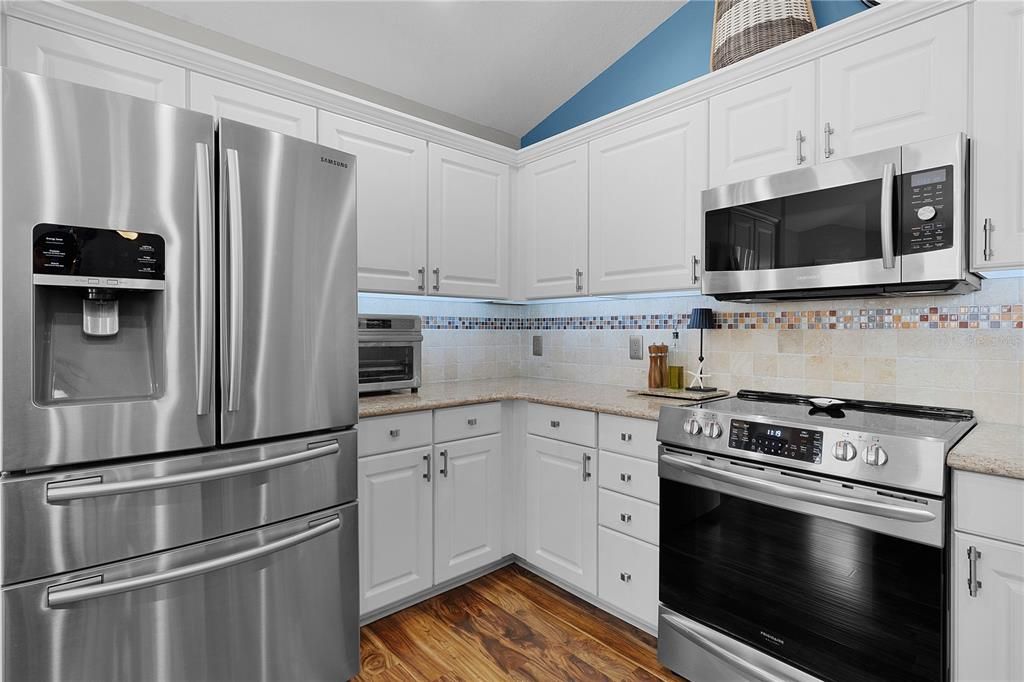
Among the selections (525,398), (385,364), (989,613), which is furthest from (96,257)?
(989,613)

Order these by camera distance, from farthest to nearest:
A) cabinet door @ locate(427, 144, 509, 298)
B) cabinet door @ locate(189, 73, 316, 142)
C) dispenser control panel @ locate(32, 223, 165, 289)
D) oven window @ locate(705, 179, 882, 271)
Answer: cabinet door @ locate(427, 144, 509, 298) → cabinet door @ locate(189, 73, 316, 142) → oven window @ locate(705, 179, 882, 271) → dispenser control panel @ locate(32, 223, 165, 289)

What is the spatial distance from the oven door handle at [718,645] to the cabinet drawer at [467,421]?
1089 millimetres

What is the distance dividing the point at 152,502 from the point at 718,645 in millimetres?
1781

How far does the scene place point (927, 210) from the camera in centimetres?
162

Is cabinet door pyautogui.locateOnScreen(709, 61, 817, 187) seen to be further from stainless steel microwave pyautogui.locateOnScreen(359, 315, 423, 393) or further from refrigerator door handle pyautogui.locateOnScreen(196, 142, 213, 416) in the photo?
refrigerator door handle pyautogui.locateOnScreen(196, 142, 213, 416)

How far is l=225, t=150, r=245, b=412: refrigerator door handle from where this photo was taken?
1503 millimetres

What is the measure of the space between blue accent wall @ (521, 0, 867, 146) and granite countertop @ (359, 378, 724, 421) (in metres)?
1.61

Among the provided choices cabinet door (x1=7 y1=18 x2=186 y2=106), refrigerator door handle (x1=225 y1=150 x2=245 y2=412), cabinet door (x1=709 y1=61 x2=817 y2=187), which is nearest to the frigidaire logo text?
refrigerator door handle (x1=225 y1=150 x2=245 y2=412)

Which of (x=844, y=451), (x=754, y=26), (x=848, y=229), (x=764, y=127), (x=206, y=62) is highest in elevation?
(x=754, y=26)

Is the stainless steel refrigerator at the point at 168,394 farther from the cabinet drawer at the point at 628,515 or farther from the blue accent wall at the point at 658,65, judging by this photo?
the blue accent wall at the point at 658,65

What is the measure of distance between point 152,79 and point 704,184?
2.16 meters

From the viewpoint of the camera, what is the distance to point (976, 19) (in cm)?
159

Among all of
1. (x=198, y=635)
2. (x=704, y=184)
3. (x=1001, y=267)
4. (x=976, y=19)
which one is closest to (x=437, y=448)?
(x=198, y=635)

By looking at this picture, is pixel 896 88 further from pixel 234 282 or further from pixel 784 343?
pixel 234 282
